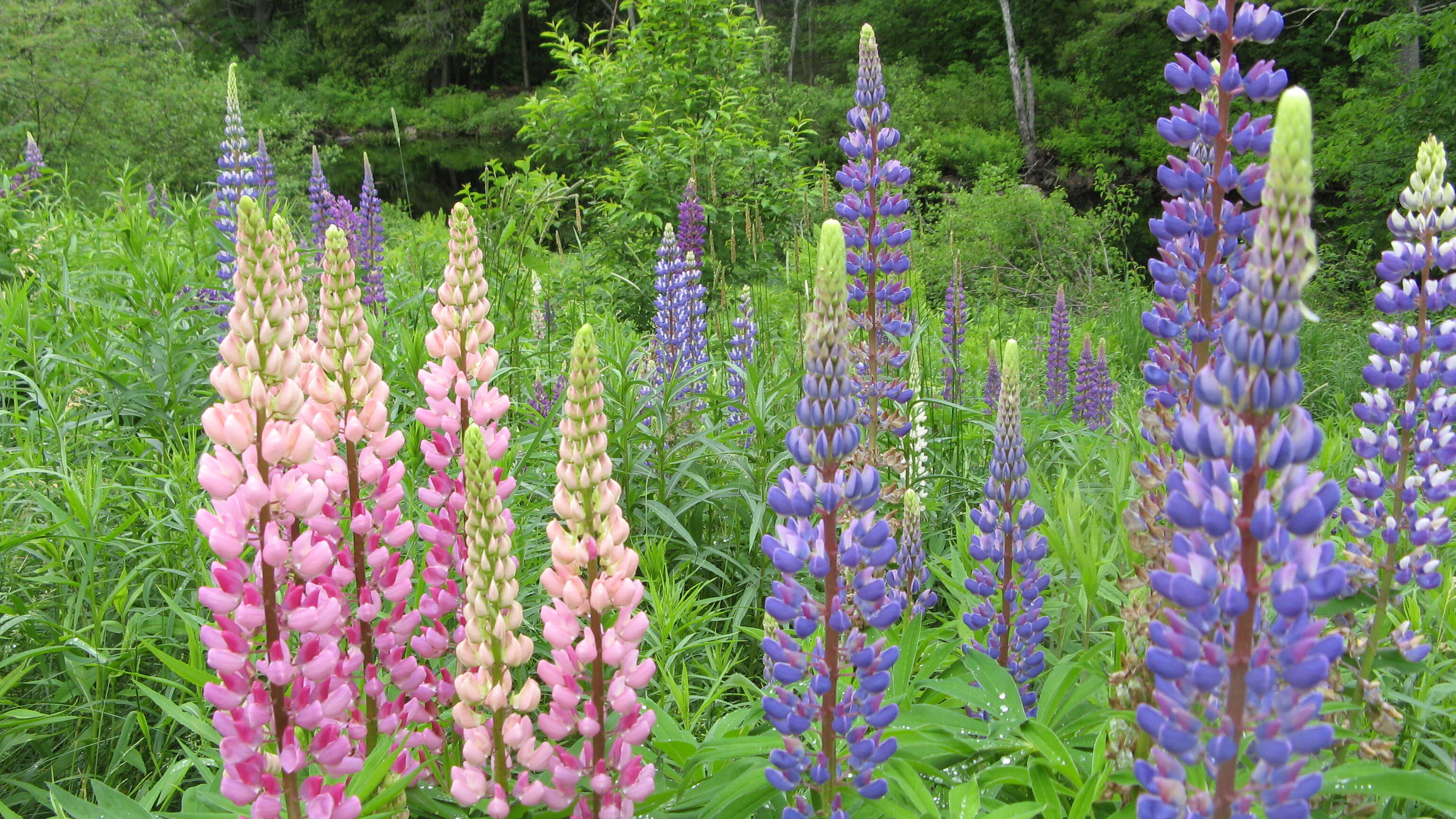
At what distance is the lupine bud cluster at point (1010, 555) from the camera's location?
7.22 ft

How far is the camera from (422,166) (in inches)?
1305

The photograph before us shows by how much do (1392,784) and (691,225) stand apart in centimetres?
498

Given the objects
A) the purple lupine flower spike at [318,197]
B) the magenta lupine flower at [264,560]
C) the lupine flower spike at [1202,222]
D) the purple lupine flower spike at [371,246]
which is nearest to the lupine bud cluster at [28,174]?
the purple lupine flower spike at [318,197]

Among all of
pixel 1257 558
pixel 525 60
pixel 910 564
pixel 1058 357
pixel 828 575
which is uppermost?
pixel 525 60

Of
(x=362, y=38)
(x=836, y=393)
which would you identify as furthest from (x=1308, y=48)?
(x=362, y=38)

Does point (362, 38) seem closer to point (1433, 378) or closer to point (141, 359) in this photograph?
point (141, 359)

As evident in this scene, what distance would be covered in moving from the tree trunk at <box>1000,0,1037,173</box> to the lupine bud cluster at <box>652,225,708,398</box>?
22.3 meters

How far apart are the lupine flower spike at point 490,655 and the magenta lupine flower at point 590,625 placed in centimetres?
4

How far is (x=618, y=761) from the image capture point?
1.54m

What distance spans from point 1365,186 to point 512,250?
38.6 ft

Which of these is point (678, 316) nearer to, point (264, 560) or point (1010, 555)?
point (1010, 555)

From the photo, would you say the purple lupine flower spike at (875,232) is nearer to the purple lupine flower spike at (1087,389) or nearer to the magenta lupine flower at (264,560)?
the magenta lupine flower at (264,560)

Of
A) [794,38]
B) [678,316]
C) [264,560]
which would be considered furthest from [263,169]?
[794,38]

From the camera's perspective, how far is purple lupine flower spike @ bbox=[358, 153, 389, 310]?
5.45 meters
